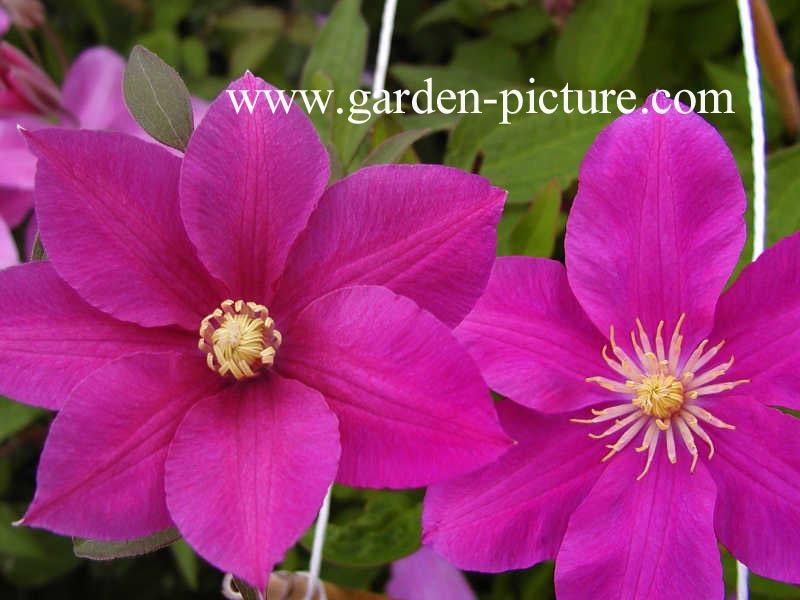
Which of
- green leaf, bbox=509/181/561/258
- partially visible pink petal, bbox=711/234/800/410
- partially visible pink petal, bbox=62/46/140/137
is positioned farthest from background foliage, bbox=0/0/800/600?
partially visible pink petal, bbox=711/234/800/410

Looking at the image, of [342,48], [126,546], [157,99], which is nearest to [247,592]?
[126,546]

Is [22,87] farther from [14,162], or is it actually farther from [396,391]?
[396,391]

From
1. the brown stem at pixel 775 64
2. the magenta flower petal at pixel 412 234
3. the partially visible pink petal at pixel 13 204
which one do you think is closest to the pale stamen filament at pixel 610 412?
the magenta flower petal at pixel 412 234

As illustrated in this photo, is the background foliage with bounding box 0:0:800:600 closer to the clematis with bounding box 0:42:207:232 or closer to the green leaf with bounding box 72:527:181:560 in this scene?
the clematis with bounding box 0:42:207:232

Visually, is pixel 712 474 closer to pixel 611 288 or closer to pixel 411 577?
pixel 611 288

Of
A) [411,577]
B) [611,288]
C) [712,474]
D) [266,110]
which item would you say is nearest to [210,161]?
[266,110]

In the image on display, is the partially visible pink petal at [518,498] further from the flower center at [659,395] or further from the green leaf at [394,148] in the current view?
the green leaf at [394,148]
